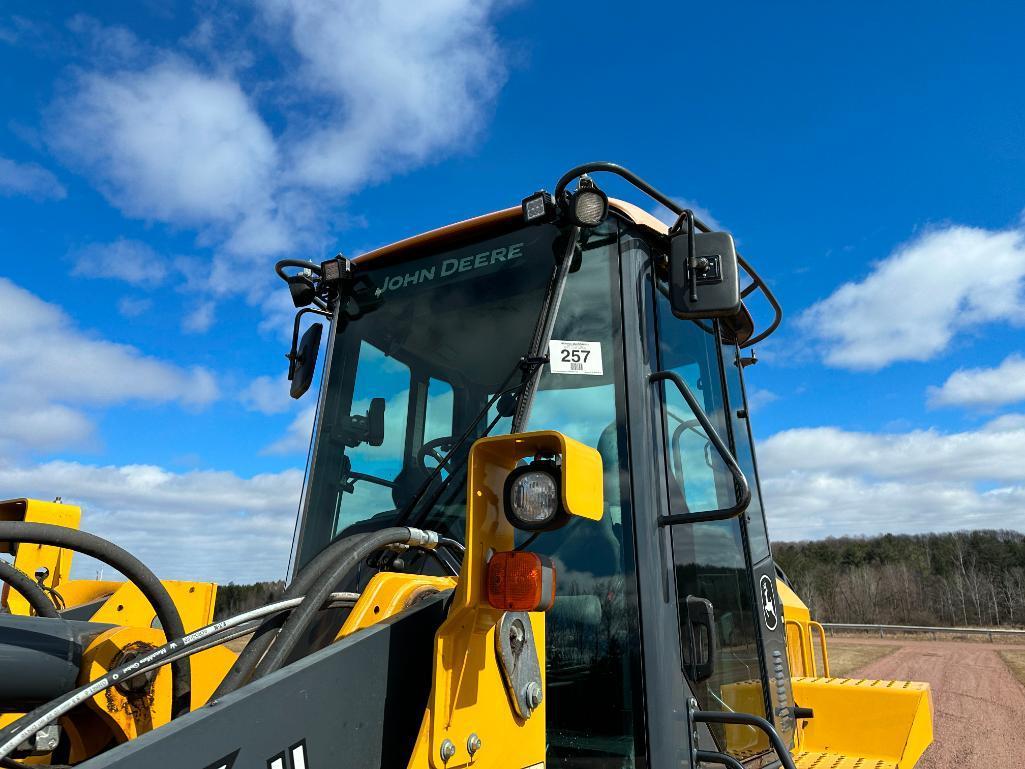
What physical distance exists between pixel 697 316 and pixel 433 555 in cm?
113

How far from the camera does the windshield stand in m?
2.78

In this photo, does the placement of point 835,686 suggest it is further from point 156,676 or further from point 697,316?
point 156,676

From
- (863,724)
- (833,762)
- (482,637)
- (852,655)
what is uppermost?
(482,637)

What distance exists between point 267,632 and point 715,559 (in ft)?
5.81

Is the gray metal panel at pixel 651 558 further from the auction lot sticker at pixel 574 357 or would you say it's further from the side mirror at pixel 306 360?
the side mirror at pixel 306 360

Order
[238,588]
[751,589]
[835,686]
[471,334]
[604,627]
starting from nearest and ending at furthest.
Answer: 1. [604,627]
2. [471,334]
3. [751,589]
4. [835,686]
5. [238,588]

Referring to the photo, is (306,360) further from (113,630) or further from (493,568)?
(493,568)

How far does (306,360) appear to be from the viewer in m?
3.51

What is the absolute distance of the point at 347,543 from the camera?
76.2 inches

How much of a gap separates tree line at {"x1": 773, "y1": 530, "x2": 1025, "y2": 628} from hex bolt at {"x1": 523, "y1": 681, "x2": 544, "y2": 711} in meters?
38.8

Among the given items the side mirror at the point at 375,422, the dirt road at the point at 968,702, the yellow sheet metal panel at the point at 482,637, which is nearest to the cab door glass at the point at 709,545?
the yellow sheet metal panel at the point at 482,637

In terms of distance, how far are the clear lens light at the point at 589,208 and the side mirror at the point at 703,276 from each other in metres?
0.27

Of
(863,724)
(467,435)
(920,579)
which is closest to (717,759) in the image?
(467,435)

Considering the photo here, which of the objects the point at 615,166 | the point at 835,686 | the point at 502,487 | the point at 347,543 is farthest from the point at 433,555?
the point at 835,686
